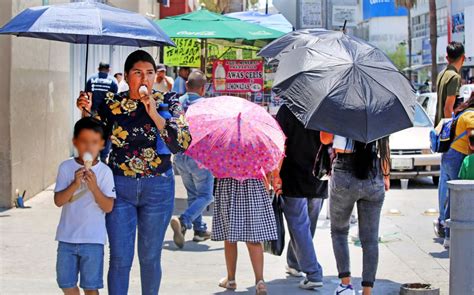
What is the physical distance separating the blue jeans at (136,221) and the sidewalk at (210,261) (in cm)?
158

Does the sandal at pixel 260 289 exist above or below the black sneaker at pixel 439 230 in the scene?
below

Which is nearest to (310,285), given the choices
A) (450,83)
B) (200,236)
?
(200,236)

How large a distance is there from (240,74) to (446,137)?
7988 mm

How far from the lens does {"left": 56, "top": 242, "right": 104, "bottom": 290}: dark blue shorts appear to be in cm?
532

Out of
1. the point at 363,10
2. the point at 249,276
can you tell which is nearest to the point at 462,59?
the point at 249,276

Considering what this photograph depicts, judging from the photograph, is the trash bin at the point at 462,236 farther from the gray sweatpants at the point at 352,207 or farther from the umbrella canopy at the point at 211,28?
the umbrella canopy at the point at 211,28

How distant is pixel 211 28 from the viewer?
13922 millimetres

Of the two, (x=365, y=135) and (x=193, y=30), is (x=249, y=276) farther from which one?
(x=193, y=30)

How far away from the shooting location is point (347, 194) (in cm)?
642

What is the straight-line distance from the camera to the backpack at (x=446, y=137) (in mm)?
8523

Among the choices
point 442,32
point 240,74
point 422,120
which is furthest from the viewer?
point 442,32

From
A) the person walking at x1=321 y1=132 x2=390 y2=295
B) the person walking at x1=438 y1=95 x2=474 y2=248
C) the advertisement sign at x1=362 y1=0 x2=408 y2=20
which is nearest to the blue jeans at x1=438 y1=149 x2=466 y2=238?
the person walking at x1=438 y1=95 x2=474 y2=248

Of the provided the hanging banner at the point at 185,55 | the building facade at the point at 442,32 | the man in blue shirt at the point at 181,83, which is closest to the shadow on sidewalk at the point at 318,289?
the man in blue shirt at the point at 181,83

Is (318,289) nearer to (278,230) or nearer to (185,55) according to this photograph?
(278,230)
